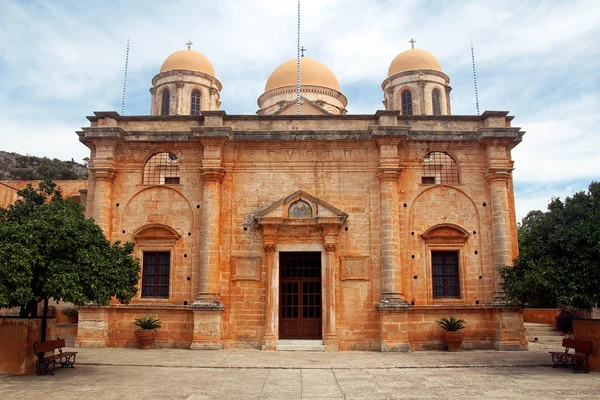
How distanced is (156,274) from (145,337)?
2.27 meters

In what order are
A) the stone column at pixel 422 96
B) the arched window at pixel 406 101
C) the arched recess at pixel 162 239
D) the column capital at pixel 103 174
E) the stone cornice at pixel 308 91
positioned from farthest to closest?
the arched window at pixel 406 101, the stone column at pixel 422 96, the stone cornice at pixel 308 91, the column capital at pixel 103 174, the arched recess at pixel 162 239

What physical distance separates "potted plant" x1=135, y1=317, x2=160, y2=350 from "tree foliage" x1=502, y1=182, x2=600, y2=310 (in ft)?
38.0

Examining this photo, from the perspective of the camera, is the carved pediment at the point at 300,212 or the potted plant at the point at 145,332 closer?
the potted plant at the point at 145,332

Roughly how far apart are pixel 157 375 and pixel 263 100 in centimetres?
2038

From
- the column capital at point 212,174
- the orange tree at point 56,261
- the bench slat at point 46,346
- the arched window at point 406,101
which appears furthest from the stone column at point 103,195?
the arched window at point 406,101

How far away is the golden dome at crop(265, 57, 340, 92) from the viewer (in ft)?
94.4

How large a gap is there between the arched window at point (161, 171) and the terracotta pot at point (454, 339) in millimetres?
11352

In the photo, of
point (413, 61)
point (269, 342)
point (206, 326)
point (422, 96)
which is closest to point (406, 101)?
point (422, 96)

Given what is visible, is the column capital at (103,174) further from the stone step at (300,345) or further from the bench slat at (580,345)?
the bench slat at (580,345)

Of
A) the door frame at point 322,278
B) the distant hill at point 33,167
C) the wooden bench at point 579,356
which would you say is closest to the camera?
the wooden bench at point 579,356

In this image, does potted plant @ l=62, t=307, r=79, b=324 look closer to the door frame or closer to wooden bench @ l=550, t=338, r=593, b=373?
the door frame

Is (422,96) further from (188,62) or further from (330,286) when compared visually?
(330,286)

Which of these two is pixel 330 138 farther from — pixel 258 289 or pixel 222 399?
pixel 222 399

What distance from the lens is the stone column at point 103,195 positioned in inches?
705
